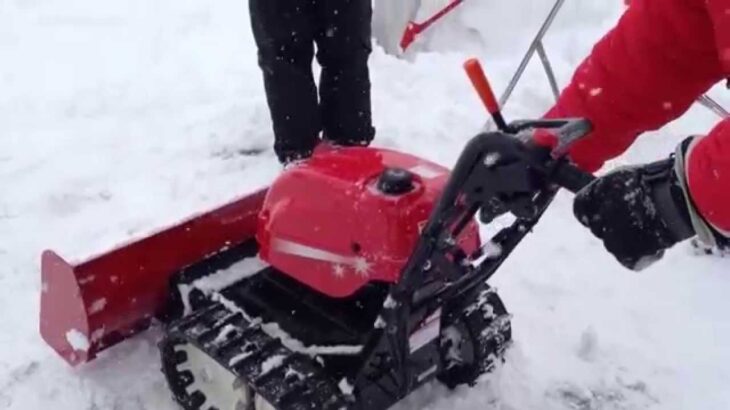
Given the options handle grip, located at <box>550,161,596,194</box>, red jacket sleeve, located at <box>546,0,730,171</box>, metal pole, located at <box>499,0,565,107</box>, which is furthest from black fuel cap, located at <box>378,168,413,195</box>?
metal pole, located at <box>499,0,565,107</box>

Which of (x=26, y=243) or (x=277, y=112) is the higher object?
(x=277, y=112)

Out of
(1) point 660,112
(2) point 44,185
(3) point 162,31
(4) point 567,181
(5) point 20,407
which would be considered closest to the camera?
(4) point 567,181

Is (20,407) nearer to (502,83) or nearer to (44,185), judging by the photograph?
(44,185)

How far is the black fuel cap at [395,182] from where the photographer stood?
1873mm

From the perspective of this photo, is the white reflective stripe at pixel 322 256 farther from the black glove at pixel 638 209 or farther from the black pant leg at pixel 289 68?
the black pant leg at pixel 289 68

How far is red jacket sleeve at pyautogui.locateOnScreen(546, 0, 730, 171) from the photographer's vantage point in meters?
1.68

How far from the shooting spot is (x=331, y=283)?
198 cm

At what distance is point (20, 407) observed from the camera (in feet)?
7.22

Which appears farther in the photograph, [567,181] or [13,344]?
[13,344]

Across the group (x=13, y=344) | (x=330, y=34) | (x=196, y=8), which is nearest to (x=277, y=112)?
(x=330, y=34)

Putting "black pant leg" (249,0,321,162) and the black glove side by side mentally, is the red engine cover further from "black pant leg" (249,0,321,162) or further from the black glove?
"black pant leg" (249,0,321,162)

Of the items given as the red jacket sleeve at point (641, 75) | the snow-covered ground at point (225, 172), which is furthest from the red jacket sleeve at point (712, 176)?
the snow-covered ground at point (225, 172)

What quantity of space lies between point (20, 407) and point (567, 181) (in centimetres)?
140

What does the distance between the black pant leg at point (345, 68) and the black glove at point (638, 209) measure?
5.28 ft
